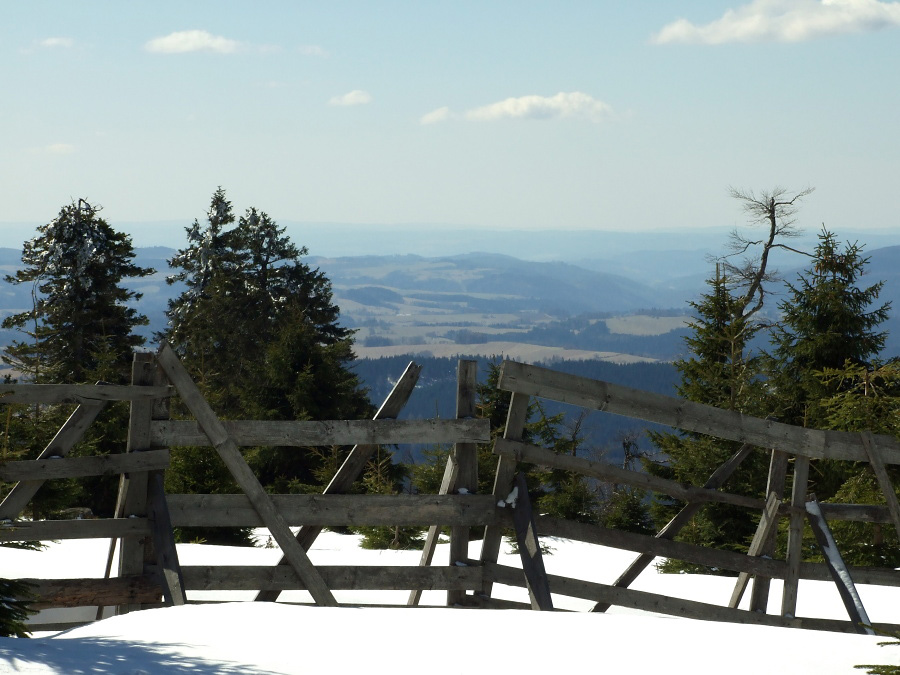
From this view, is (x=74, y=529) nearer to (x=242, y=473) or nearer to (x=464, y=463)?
(x=242, y=473)

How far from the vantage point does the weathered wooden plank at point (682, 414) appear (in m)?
7.54

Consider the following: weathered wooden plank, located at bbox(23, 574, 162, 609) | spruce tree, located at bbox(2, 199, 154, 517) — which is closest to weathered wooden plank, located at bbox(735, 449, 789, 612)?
weathered wooden plank, located at bbox(23, 574, 162, 609)

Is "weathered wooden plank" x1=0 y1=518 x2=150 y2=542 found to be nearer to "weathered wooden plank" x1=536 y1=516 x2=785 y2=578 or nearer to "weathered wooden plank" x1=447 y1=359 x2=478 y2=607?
"weathered wooden plank" x1=447 y1=359 x2=478 y2=607

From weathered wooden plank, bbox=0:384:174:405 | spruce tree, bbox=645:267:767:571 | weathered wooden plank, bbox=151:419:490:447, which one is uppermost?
weathered wooden plank, bbox=0:384:174:405

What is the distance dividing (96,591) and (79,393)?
1.59m

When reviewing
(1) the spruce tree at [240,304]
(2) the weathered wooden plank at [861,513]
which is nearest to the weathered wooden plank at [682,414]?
(2) the weathered wooden plank at [861,513]

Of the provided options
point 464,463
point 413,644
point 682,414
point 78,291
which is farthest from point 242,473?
point 78,291

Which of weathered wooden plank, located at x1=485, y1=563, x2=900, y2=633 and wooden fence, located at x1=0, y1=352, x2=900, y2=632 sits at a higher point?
wooden fence, located at x1=0, y1=352, x2=900, y2=632

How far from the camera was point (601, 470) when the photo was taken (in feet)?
25.9

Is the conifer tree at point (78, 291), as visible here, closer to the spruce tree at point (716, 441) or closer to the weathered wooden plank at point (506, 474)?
the spruce tree at point (716, 441)

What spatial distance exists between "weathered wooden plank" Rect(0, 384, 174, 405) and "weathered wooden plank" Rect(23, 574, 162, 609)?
143 centimetres

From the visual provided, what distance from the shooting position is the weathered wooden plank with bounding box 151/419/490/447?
7.33 metres

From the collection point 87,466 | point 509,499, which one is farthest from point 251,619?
point 509,499

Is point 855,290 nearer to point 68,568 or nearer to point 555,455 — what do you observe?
point 555,455
